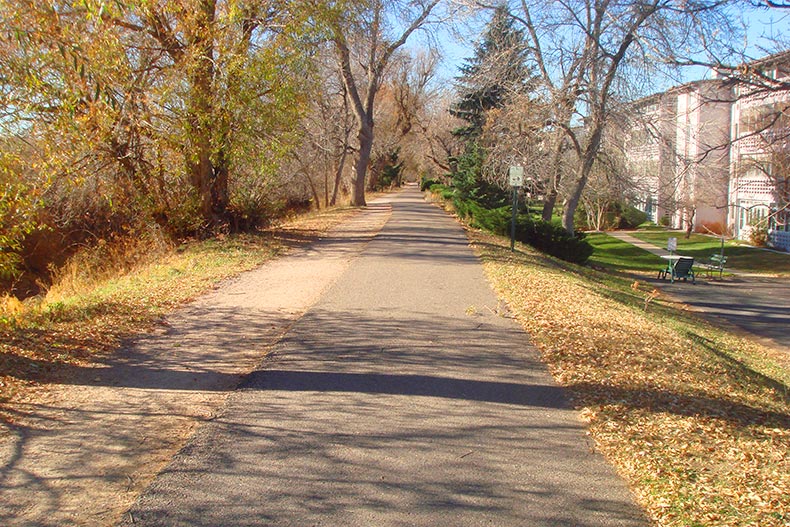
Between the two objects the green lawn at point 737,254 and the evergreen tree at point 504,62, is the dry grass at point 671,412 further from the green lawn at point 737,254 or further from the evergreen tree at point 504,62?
the green lawn at point 737,254

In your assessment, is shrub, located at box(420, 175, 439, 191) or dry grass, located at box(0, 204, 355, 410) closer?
dry grass, located at box(0, 204, 355, 410)

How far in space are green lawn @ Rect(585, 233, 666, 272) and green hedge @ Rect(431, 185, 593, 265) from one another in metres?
6.07

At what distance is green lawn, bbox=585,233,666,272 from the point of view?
3479 cm

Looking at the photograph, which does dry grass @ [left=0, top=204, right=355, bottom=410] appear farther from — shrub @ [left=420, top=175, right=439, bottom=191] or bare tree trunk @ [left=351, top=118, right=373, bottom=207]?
shrub @ [left=420, top=175, right=439, bottom=191]

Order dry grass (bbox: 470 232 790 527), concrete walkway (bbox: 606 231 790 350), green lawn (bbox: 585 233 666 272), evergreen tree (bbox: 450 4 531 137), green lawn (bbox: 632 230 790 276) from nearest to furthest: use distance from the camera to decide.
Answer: dry grass (bbox: 470 232 790 527) < concrete walkway (bbox: 606 231 790 350) < evergreen tree (bbox: 450 4 531 137) < green lawn (bbox: 632 230 790 276) < green lawn (bbox: 585 233 666 272)

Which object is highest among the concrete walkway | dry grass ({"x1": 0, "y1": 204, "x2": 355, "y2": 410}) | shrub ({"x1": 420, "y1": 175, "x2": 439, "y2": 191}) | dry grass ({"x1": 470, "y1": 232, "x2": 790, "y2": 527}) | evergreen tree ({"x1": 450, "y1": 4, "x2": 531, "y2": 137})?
evergreen tree ({"x1": 450, "y1": 4, "x2": 531, "y2": 137})

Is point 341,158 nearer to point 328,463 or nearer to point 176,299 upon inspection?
point 176,299

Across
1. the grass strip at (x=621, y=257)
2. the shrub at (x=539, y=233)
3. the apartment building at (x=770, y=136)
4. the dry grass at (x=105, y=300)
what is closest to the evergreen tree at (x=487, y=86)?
the shrub at (x=539, y=233)

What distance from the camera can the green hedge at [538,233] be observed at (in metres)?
25.0

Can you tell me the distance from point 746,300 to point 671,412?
2054 cm

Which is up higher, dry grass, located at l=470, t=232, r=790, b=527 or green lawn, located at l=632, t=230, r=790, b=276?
dry grass, located at l=470, t=232, r=790, b=527

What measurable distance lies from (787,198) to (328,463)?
20.8 ft

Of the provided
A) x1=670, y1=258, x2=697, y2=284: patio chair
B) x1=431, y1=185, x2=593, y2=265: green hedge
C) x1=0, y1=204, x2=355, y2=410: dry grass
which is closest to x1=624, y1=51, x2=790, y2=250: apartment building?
x1=431, y1=185, x2=593, y2=265: green hedge

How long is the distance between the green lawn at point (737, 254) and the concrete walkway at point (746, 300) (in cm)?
156
